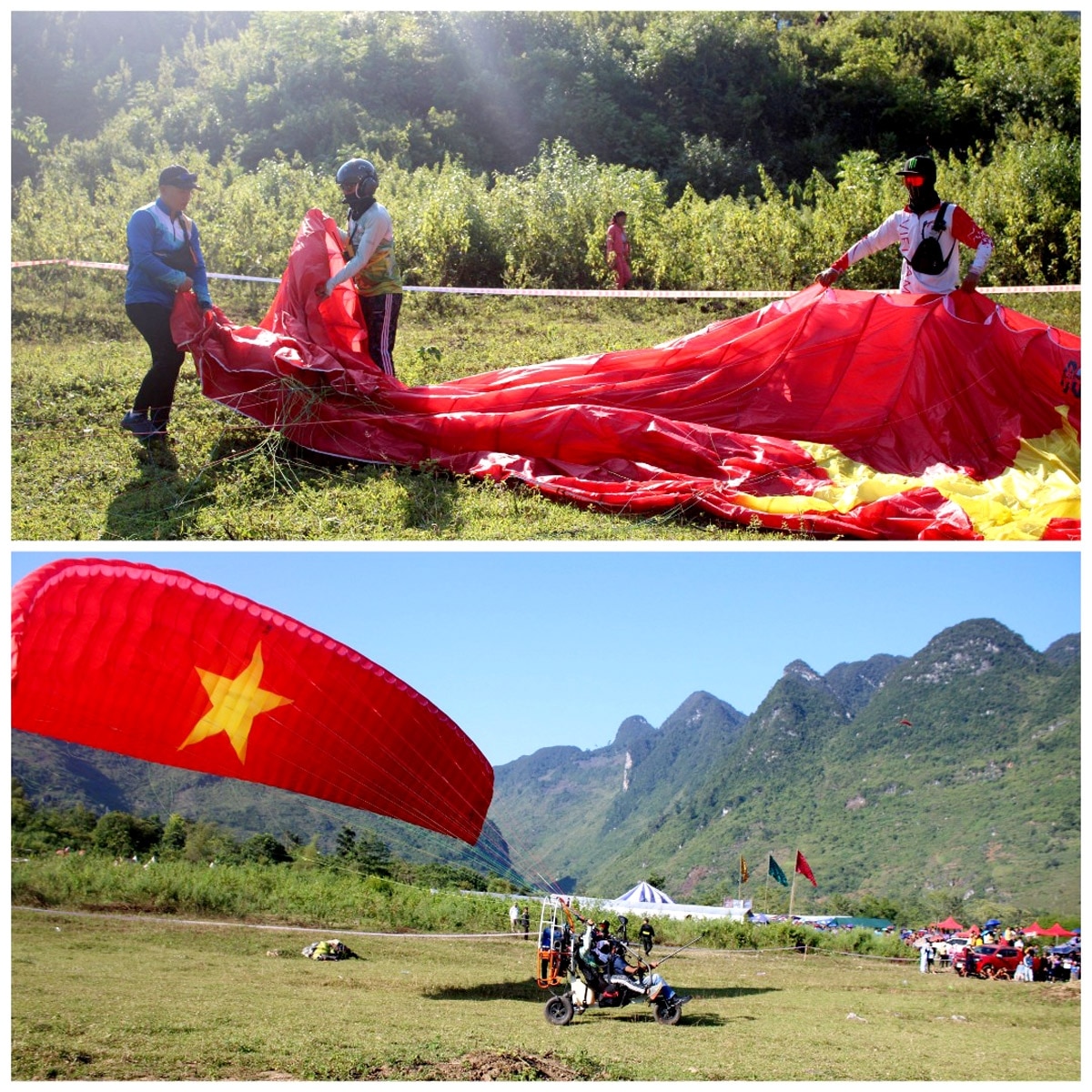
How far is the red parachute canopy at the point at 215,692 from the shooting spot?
184 inches

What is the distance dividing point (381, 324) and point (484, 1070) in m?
3.70

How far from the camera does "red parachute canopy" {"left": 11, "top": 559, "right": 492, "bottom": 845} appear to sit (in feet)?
15.3

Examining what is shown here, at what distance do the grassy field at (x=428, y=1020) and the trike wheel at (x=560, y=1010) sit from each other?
Result: 51 millimetres

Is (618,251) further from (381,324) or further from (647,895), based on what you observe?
(647,895)

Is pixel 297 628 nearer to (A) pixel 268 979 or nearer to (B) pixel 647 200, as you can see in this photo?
(A) pixel 268 979

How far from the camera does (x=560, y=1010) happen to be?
5.84 m

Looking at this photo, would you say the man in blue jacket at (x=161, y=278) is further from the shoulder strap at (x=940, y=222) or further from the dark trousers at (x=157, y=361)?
the shoulder strap at (x=940, y=222)

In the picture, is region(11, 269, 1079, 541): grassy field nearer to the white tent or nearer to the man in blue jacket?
the man in blue jacket

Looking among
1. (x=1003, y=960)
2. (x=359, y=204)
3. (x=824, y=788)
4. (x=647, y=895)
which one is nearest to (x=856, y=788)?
(x=824, y=788)

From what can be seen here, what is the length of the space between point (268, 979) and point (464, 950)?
6.19 ft

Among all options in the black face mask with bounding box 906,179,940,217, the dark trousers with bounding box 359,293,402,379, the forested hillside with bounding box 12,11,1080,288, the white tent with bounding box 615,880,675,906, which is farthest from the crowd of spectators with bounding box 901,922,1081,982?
the dark trousers with bounding box 359,293,402,379

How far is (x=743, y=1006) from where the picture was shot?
22.7 feet

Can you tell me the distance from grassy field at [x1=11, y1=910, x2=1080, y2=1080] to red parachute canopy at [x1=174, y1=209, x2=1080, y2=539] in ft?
8.47

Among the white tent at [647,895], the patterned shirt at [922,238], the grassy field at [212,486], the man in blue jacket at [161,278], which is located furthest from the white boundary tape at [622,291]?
the white tent at [647,895]
